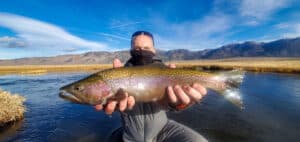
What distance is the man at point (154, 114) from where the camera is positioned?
3914 mm

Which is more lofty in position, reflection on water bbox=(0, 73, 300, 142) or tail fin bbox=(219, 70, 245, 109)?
tail fin bbox=(219, 70, 245, 109)

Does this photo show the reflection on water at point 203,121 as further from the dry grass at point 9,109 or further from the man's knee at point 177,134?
the man's knee at point 177,134

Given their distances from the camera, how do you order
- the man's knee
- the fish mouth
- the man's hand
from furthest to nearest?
the man's knee → the man's hand → the fish mouth

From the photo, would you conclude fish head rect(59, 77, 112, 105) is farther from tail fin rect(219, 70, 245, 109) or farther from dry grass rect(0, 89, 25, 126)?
dry grass rect(0, 89, 25, 126)

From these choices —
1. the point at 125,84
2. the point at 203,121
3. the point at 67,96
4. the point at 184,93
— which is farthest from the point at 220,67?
the point at 67,96

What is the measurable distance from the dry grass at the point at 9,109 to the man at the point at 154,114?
9799mm

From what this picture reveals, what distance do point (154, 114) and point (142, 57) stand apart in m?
0.98

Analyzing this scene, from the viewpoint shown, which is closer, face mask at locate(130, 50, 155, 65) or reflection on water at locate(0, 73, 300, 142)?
face mask at locate(130, 50, 155, 65)

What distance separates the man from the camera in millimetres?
3914

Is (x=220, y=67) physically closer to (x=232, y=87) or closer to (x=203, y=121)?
(x=203, y=121)

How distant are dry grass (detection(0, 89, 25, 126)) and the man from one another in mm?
9799

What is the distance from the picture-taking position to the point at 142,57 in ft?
15.1

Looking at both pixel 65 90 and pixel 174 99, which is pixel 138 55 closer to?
pixel 174 99

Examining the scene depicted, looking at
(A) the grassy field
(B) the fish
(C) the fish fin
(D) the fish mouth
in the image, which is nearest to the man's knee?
(B) the fish
